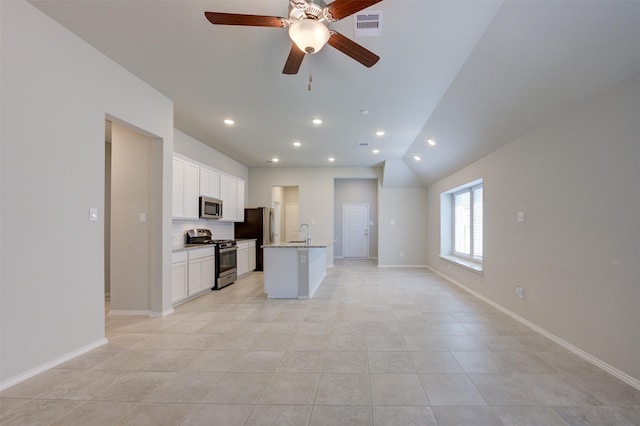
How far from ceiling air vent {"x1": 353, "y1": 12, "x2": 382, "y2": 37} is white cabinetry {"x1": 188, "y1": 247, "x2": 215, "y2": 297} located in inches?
147

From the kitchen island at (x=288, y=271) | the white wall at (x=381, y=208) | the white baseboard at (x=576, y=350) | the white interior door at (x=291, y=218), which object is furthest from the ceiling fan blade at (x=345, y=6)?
the white interior door at (x=291, y=218)

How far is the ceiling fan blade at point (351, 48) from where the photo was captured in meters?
2.00

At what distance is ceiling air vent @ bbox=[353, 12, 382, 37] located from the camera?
2.25 meters

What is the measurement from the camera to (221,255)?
17.3 ft

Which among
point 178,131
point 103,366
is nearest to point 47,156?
point 103,366

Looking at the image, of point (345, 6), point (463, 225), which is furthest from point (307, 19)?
point (463, 225)

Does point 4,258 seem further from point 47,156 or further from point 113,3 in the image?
point 113,3

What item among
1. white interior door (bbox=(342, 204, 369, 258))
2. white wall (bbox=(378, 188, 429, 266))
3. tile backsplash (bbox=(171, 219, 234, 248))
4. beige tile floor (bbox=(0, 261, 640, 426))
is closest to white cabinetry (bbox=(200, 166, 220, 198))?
tile backsplash (bbox=(171, 219, 234, 248))

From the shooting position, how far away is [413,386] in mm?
2094

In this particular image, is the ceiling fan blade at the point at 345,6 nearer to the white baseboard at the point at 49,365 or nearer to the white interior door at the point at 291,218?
the white baseboard at the point at 49,365

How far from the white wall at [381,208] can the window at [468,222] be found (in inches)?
51.6

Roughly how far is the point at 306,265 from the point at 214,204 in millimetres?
2348

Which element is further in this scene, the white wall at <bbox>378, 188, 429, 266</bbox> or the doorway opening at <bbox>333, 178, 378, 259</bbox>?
the doorway opening at <bbox>333, 178, 378, 259</bbox>

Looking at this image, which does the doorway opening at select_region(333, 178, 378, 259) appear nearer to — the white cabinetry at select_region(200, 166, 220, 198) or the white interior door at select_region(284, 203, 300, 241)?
the white interior door at select_region(284, 203, 300, 241)
